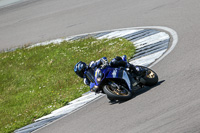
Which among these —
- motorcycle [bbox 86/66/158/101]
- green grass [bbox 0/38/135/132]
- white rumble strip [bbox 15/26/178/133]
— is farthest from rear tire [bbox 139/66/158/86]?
green grass [bbox 0/38/135/132]

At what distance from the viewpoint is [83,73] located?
10125mm

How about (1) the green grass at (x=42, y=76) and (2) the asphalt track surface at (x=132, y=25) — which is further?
(1) the green grass at (x=42, y=76)

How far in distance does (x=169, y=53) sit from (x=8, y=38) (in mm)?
10430

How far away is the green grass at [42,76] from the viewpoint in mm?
12102

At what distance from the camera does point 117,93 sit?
30.9 feet

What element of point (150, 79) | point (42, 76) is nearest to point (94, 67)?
point (150, 79)

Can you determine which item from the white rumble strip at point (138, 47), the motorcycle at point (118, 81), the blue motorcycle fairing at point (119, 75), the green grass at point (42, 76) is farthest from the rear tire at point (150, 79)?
the green grass at point (42, 76)

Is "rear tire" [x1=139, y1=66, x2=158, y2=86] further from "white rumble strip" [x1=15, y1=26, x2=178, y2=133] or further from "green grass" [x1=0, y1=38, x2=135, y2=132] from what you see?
"green grass" [x1=0, y1=38, x2=135, y2=132]

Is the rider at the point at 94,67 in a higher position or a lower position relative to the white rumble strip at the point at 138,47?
higher

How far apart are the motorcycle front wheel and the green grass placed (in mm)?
2585

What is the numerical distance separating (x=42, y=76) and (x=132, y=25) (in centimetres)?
423

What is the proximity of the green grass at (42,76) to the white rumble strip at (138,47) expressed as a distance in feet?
1.19

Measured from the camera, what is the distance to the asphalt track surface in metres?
7.98

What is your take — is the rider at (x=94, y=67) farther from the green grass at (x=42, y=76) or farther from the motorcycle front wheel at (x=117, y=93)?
the green grass at (x=42, y=76)
